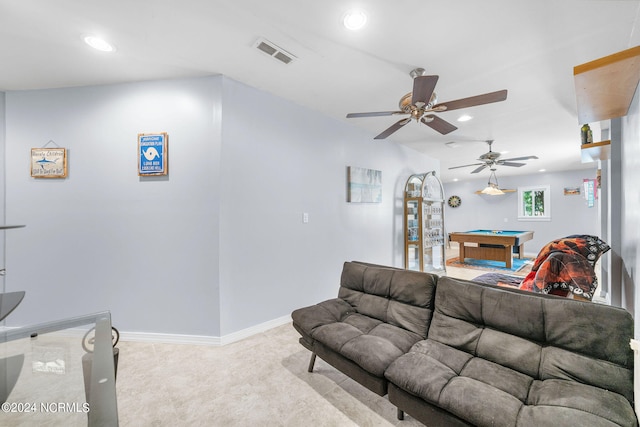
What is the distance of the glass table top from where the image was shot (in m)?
0.96

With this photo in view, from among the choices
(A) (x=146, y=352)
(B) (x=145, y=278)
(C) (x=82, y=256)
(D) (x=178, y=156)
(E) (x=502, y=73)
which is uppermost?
(E) (x=502, y=73)

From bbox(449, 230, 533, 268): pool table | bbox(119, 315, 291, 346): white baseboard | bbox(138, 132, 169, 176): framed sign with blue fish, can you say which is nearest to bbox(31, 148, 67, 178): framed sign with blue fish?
bbox(138, 132, 169, 176): framed sign with blue fish

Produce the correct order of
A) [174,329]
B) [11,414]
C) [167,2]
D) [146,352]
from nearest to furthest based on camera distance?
[11,414] → [167,2] → [146,352] → [174,329]

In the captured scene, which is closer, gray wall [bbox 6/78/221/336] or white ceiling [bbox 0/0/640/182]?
white ceiling [bbox 0/0/640/182]

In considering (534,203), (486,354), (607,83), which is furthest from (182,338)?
(534,203)

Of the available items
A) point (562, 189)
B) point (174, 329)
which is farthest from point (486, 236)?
point (174, 329)

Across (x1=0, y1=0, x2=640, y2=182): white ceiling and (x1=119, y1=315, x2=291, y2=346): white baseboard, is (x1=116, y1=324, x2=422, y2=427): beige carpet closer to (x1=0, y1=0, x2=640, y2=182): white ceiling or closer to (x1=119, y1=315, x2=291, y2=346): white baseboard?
(x1=119, y1=315, x2=291, y2=346): white baseboard

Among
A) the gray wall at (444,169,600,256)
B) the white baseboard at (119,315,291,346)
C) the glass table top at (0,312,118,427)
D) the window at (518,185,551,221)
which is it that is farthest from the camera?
the window at (518,185,551,221)

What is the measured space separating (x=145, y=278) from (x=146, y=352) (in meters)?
0.67

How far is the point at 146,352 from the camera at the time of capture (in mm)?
2316

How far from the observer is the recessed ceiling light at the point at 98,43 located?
1.92m

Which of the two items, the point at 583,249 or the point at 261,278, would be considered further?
the point at 261,278

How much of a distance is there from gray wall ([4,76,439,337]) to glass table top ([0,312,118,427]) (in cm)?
114

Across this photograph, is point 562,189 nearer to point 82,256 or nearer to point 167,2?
point 167,2
